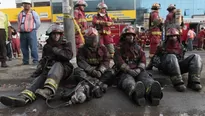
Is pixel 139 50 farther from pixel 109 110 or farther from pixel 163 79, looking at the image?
pixel 109 110

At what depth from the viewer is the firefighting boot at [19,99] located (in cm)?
337

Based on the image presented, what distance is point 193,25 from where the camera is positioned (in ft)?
60.3

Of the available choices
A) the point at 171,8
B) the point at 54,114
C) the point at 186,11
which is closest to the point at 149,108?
the point at 54,114

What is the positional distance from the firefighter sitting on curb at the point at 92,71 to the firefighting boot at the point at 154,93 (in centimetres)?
80

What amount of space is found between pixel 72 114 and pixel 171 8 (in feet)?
15.6

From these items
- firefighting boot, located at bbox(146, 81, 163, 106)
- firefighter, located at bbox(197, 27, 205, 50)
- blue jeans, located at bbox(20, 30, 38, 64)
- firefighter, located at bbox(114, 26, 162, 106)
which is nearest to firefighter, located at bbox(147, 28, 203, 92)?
firefighter, located at bbox(114, 26, 162, 106)

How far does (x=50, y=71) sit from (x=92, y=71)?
2.41ft

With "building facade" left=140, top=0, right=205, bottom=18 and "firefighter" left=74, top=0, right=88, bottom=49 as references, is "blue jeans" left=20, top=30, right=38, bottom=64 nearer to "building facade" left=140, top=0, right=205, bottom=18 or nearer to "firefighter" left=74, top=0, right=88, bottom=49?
"firefighter" left=74, top=0, right=88, bottom=49

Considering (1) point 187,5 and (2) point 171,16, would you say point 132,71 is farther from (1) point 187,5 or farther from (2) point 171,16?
(1) point 187,5

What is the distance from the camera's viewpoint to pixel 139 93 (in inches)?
133

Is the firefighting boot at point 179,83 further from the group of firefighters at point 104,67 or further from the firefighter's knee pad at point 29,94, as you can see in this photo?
the firefighter's knee pad at point 29,94

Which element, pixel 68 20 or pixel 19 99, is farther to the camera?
pixel 68 20

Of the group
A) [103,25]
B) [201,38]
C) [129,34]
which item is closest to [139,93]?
[129,34]

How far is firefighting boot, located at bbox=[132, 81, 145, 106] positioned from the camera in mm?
3326
